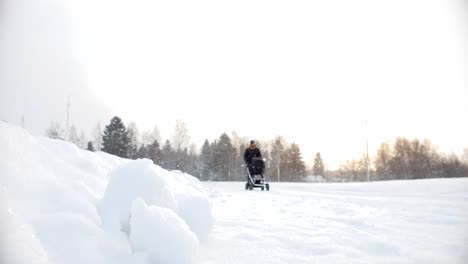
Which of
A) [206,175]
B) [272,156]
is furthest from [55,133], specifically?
[272,156]

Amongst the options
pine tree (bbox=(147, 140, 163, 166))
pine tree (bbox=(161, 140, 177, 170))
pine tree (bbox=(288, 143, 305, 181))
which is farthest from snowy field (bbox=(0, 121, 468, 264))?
pine tree (bbox=(288, 143, 305, 181))

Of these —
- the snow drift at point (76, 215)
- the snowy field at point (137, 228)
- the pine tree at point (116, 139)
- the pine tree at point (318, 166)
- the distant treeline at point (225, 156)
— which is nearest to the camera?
the snow drift at point (76, 215)

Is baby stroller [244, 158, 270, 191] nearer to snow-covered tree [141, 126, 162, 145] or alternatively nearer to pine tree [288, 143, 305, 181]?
pine tree [288, 143, 305, 181]

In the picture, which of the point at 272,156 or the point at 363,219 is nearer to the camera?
the point at 363,219

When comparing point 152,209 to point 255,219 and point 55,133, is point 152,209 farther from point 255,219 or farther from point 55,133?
point 55,133

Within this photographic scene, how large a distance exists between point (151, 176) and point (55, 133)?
187ft

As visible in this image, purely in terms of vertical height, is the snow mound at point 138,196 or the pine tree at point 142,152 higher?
the pine tree at point 142,152

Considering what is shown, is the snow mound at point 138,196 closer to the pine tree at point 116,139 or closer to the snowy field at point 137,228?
the snowy field at point 137,228

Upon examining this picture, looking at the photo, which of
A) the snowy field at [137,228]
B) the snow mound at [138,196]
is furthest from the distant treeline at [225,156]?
the snow mound at [138,196]

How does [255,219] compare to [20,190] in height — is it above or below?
below

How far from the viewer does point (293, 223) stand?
11.6ft

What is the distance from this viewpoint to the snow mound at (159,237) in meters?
1.90

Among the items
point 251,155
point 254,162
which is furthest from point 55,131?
point 254,162

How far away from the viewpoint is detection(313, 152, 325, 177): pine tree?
76.4m
